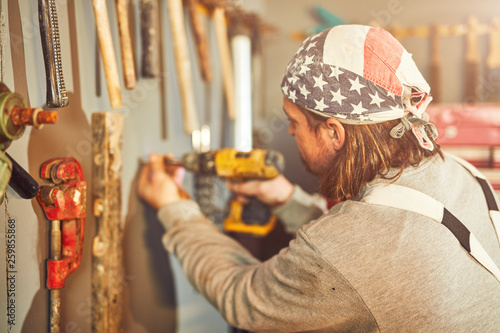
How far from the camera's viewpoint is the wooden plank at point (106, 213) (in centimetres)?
110

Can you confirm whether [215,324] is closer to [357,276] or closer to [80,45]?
[357,276]

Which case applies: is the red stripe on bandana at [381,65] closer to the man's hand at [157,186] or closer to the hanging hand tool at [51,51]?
the hanging hand tool at [51,51]

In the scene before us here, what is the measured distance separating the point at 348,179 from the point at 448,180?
0.23m

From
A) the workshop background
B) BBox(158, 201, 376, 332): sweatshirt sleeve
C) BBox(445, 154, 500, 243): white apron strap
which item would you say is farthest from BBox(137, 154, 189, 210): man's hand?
BBox(445, 154, 500, 243): white apron strap

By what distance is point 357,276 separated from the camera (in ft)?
2.78

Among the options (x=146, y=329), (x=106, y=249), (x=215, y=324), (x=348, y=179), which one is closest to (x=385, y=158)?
(x=348, y=179)

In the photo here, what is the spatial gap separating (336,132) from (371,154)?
0.09 m

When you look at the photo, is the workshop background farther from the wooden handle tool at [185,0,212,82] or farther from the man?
the man

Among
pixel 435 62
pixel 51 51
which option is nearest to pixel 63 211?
pixel 51 51

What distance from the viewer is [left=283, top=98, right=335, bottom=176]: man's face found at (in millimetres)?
1000

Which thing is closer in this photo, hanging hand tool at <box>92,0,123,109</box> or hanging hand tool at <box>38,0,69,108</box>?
hanging hand tool at <box>38,0,69,108</box>

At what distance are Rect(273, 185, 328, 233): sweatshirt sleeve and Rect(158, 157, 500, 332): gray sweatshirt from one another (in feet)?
2.16

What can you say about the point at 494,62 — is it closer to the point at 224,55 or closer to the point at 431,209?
the point at 224,55

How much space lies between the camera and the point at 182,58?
1.49 metres
